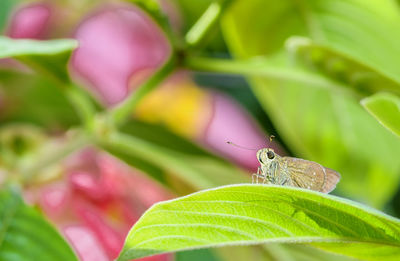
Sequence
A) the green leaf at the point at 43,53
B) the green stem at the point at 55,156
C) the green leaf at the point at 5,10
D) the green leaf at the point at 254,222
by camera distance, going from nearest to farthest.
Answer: the green leaf at the point at 254,222, the green leaf at the point at 43,53, the green stem at the point at 55,156, the green leaf at the point at 5,10

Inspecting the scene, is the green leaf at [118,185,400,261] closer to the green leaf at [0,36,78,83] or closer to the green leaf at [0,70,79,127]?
the green leaf at [0,36,78,83]

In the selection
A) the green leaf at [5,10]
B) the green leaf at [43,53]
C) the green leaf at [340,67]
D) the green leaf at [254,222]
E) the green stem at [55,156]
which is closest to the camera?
the green leaf at [254,222]

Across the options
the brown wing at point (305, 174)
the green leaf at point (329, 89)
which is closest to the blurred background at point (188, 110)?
the green leaf at point (329, 89)

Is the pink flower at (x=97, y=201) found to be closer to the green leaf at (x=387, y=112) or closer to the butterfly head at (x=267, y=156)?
the butterfly head at (x=267, y=156)

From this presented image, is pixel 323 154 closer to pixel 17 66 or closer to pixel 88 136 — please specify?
pixel 88 136

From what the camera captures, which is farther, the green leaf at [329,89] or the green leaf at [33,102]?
the green leaf at [33,102]

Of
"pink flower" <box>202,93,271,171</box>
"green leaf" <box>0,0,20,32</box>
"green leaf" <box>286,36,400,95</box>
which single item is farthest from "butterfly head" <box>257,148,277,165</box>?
"green leaf" <box>0,0,20,32</box>
